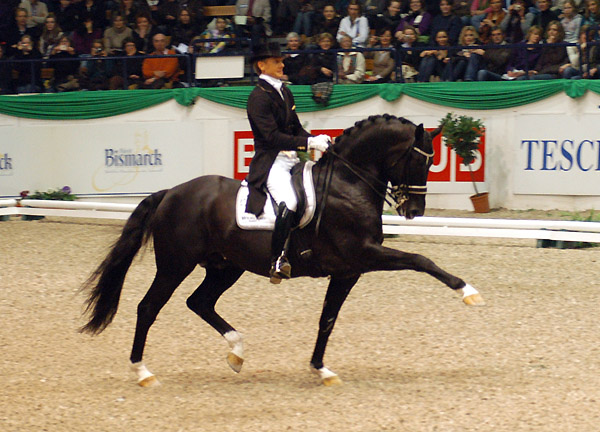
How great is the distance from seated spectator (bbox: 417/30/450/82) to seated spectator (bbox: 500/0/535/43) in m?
0.92

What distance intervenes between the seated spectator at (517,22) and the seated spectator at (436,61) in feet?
3.01

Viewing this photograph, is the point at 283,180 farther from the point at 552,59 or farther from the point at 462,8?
the point at 462,8

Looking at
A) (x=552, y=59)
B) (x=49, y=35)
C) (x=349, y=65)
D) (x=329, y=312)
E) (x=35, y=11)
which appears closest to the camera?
(x=329, y=312)

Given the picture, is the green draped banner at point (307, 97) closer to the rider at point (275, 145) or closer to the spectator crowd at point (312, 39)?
the spectator crowd at point (312, 39)

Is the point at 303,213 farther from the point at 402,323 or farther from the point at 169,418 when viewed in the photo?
the point at 402,323

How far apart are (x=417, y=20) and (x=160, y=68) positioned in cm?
458

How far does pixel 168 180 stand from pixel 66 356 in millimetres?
8171

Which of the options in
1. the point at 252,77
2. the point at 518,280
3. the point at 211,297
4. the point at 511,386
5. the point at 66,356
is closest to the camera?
the point at 511,386

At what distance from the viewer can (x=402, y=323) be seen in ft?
24.8

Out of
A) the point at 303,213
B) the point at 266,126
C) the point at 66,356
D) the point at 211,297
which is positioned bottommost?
the point at 66,356

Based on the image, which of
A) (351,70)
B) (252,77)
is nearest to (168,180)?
(252,77)

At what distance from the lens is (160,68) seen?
1517 cm

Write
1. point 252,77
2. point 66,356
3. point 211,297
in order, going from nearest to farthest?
point 211,297 < point 66,356 < point 252,77

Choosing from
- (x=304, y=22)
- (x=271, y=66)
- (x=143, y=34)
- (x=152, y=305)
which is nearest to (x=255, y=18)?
(x=304, y=22)
